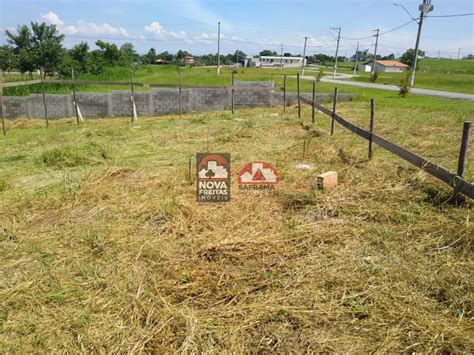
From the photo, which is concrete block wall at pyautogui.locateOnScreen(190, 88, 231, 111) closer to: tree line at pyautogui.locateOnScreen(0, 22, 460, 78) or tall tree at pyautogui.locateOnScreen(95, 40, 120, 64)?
tree line at pyautogui.locateOnScreen(0, 22, 460, 78)

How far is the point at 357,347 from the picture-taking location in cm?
202

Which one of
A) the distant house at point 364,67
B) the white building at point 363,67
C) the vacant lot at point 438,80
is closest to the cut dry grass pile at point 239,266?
the vacant lot at point 438,80

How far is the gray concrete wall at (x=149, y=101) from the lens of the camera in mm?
14078

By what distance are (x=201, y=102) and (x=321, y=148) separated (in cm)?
982

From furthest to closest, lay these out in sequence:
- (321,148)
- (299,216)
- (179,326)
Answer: (321,148) < (299,216) < (179,326)

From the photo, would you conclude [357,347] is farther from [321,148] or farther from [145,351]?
[321,148]

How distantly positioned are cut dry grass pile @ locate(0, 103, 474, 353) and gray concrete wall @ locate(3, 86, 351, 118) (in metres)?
10.0

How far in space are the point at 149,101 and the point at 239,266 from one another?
511 inches

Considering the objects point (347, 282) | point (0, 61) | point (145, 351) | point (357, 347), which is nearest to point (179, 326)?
point (145, 351)

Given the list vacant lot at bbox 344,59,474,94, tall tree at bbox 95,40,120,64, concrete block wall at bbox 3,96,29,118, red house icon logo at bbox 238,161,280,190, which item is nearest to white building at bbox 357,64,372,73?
vacant lot at bbox 344,59,474,94

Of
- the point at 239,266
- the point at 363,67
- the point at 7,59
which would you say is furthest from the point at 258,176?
the point at 363,67

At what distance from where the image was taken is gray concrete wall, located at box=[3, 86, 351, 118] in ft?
46.2

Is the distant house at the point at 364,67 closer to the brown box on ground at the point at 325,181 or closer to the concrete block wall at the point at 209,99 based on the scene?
the concrete block wall at the point at 209,99

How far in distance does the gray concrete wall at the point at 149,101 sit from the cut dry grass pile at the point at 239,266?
1003 cm
